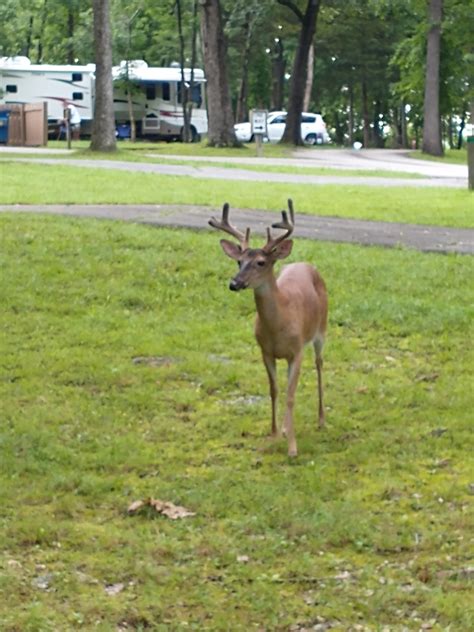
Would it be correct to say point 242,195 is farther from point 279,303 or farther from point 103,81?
point 103,81

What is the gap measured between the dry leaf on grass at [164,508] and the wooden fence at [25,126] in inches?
1575

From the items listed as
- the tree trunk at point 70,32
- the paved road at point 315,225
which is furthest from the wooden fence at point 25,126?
the paved road at point 315,225

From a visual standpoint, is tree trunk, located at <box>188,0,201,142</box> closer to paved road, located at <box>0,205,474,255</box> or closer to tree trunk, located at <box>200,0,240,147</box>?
tree trunk, located at <box>200,0,240,147</box>

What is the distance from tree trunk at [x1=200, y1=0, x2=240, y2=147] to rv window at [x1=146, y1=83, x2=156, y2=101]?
17203mm

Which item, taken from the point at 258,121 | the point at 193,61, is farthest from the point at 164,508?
the point at 193,61

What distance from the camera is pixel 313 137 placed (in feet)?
206

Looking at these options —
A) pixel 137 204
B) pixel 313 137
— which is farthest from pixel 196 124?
pixel 137 204

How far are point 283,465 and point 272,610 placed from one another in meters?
2.27

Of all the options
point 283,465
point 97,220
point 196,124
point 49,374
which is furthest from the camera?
point 196,124

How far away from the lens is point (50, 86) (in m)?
56.9

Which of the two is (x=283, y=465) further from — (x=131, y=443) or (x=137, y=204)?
(x=137, y=204)

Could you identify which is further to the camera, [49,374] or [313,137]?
[313,137]

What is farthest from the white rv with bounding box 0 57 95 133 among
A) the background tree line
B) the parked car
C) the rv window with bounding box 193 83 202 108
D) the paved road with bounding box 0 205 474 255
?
the paved road with bounding box 0 205 474 255

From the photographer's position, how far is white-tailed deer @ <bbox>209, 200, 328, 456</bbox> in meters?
8.01
